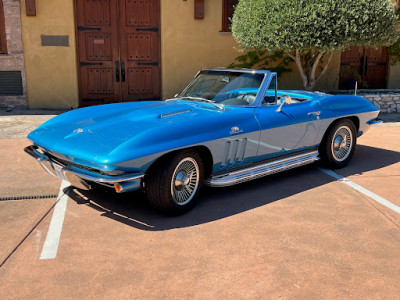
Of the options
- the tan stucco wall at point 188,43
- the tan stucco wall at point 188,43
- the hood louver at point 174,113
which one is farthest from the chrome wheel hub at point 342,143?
the tan stucco wall at point 188,43

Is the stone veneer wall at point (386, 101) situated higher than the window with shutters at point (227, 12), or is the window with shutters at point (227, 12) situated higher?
the window with shutters at point (227, 12)

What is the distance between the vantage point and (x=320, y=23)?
29.8ft

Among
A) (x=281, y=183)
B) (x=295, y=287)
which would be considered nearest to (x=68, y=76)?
(x=281, y=183)

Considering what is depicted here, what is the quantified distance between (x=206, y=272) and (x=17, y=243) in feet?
5.29

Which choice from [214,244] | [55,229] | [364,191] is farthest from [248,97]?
[55,229]

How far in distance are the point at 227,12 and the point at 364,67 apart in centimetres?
479

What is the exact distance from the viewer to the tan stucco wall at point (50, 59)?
10781 mm

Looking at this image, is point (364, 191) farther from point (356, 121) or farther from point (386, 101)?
point (386, 101)

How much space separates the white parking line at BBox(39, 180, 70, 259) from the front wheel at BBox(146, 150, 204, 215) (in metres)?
0.87

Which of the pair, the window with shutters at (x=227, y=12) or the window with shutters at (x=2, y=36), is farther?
the window with shutters at (x=227, y=12)

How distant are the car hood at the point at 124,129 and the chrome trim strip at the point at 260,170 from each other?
0.52 m

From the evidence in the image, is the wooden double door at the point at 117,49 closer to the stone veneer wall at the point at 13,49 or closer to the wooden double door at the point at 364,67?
the stone veneer wall at the point at 13,49

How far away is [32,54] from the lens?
11.0 m

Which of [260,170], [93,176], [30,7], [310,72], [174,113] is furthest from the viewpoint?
[310,72]
